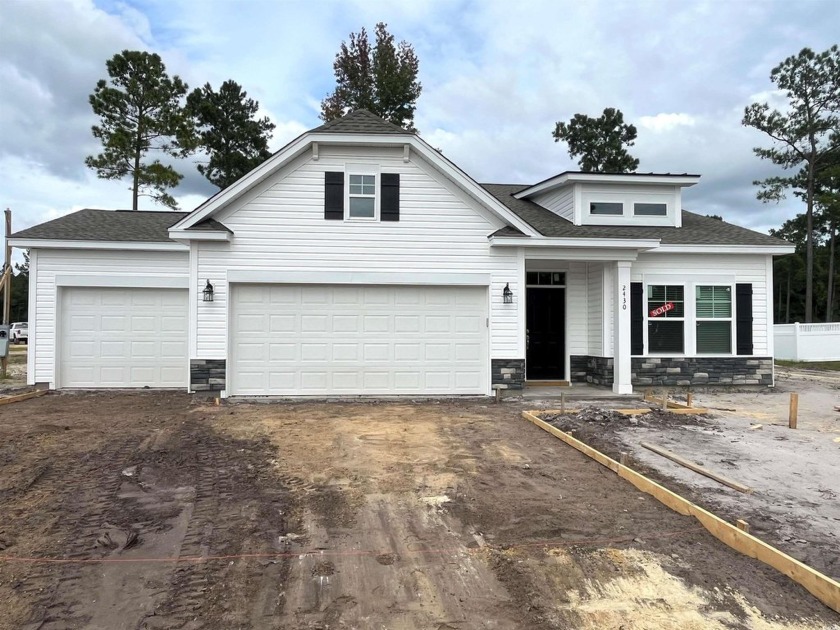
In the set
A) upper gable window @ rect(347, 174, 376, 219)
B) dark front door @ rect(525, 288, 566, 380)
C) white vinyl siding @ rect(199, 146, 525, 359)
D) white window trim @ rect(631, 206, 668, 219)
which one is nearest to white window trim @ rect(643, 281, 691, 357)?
dark front door @ rect(525, 288, 566, 380)

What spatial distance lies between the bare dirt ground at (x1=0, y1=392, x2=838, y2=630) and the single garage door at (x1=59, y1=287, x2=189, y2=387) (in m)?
5.08

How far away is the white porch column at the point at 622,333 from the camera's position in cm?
1119

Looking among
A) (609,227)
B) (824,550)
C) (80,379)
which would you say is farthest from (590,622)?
(80,379)

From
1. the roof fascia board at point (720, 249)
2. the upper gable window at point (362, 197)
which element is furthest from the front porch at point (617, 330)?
the upper gable window at point (362, 197)

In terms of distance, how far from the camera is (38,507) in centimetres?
454

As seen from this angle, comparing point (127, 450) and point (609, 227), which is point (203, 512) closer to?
point (127, 450)

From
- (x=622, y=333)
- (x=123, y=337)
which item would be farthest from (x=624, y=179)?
(x=123, y=337)

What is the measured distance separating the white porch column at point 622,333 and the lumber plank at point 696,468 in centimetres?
456

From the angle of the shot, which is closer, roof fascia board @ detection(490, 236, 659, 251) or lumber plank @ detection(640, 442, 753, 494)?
lumber plank @ detection(640, 442, 753, 494)

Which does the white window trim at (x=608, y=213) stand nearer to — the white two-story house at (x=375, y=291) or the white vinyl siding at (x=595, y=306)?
the white two-story house at (x=375, y=291)

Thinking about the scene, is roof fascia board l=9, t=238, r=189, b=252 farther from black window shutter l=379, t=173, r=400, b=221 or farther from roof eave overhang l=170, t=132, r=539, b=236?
black window shutter l=379, t=173, r=400, b=221

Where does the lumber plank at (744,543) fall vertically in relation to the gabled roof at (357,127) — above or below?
below

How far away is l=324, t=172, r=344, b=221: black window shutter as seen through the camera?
34.3 ft

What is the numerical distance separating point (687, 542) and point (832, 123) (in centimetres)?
3458
